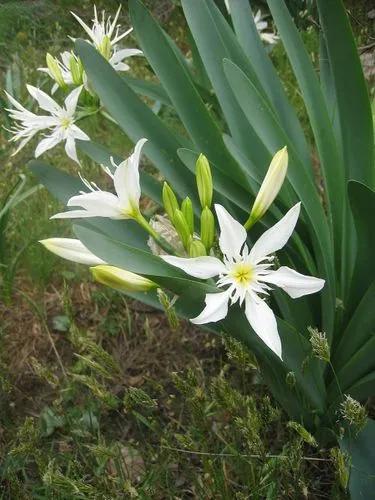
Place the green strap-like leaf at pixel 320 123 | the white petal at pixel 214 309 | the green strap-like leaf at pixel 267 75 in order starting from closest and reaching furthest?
the white petal at pixel 214 309 < the green strap-like leaf at pixel 320 123 < the green strap-like leaf at pixel 267 75

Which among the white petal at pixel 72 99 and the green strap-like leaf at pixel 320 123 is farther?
the white petal at pixel 72 99

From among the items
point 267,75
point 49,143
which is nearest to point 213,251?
point 267,75

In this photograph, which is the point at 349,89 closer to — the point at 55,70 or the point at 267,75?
the point at 267,75

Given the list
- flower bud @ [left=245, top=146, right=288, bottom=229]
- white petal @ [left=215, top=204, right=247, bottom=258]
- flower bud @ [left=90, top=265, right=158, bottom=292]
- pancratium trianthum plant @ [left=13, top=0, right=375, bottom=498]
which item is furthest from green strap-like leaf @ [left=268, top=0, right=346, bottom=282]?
flower bud @ [left=90, top=265, right=158, bottom=292]

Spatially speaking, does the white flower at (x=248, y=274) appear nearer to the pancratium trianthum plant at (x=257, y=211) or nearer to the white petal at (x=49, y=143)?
the pancratium trianthum plant at (x=257, y=211)

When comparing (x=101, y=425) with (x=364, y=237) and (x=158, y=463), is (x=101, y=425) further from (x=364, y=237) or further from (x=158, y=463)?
(x=364, y=237)

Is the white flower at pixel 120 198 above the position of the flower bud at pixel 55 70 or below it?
below

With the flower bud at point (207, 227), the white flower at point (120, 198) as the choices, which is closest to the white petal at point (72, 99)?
the white flower at point (120, 198)

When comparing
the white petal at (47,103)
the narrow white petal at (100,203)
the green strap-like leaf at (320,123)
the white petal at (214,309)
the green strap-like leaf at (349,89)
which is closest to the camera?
the white petal at (214,309)
